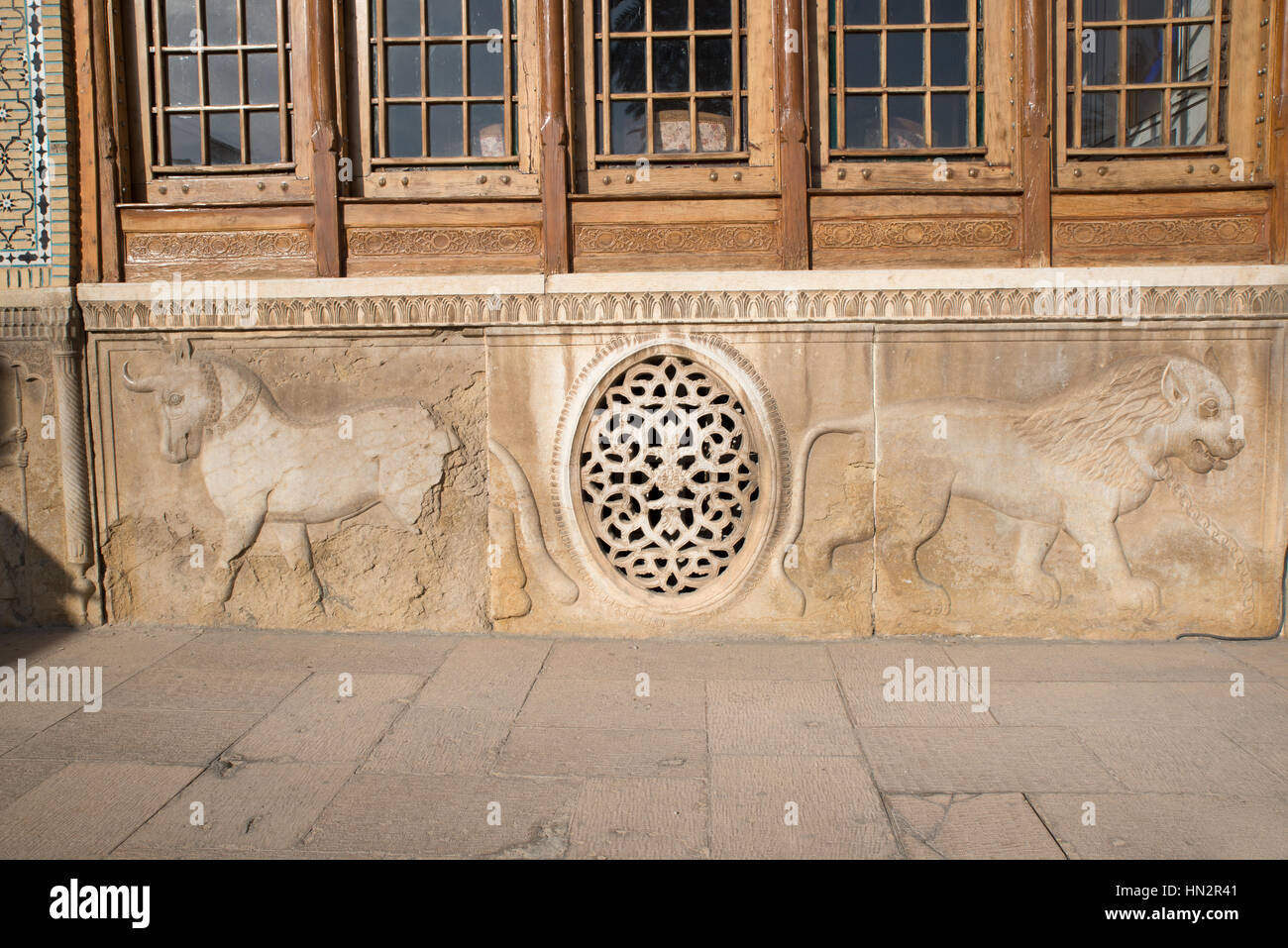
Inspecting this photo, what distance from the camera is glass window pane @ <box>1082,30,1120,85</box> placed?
190 inches

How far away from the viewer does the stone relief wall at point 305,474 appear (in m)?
4.88

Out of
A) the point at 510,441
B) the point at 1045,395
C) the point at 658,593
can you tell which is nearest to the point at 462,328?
the point at 510,441

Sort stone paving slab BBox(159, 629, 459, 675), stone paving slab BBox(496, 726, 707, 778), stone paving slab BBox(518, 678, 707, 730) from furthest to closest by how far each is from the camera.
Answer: stone paving slab BBox(159, 629, 459, 675)
stone paving slab BBox(518, 678, 707, 730)
stone paving slab BBox(496, 726, 707, 778)

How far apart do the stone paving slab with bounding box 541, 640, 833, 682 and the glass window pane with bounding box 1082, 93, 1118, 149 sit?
3.23 meters

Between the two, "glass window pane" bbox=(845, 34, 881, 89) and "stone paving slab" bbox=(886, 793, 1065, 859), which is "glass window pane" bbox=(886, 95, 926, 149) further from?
"stone paving slab" bbox=(886, 793, 1065, 859)

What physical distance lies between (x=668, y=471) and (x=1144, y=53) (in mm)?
3550

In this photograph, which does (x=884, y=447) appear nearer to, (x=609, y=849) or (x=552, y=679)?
(x=552, y=679)

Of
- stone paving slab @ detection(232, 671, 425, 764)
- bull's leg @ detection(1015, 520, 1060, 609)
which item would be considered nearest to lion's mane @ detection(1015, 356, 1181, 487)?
bull's leg @ detection(1015, 520, 1060, 609)

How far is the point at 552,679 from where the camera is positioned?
4238 millimetres

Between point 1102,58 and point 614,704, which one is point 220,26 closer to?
point 614,704

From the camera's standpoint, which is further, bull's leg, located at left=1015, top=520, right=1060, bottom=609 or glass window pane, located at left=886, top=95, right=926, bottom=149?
glass window pane, located at left=886, top=95, right=926, bottom=149

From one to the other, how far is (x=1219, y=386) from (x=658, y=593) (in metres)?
3.23

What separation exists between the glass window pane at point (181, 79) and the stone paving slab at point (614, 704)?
3966 millimetres

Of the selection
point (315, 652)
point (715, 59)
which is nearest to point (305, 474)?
point (315, 652)
